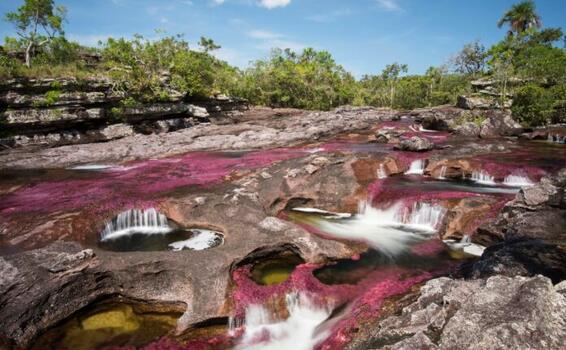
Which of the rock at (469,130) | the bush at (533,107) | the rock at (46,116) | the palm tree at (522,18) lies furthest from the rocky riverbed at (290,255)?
the palm tree at (522,18)

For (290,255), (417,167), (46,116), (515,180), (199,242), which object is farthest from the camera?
(46,116)

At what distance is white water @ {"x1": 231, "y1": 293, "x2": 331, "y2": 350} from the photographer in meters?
10.8

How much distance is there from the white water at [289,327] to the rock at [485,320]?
146 inches

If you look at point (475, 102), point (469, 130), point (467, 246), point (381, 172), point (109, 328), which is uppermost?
point (475, 102)

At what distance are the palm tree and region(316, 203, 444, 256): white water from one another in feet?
309

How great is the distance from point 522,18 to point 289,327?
4253 inches

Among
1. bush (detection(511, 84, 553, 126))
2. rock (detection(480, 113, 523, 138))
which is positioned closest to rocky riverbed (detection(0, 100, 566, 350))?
rock (detection(480, 113, 523, 138))

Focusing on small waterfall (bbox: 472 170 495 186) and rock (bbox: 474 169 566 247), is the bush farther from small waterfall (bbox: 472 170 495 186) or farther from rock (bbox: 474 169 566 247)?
rock (bbox: 474 169 566 247)

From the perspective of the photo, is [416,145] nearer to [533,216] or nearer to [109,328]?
[533,216]

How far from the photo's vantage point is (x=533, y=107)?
51219mm

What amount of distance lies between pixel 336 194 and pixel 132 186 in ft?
43.9

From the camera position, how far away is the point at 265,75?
93.8 m

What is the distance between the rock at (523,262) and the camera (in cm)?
1048

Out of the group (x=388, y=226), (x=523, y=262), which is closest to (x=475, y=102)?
(x=388, y=226)
